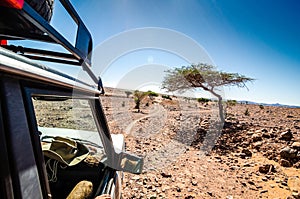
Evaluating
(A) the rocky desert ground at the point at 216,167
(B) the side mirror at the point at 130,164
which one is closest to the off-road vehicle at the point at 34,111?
(B) the side mirror at the point at 130,164

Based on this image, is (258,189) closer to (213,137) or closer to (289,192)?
(289,192)

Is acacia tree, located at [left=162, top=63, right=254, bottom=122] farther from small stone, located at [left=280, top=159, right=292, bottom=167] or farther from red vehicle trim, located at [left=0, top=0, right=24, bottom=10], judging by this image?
red vehicle trim, located at [left=0, top=0, right=24, bottom=10]

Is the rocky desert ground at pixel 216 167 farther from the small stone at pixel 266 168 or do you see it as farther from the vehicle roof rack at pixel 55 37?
the vehicle roof rack at pixel 55 37

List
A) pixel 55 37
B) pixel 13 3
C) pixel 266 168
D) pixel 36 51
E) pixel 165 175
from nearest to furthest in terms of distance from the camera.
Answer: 1. pixel 13 3
2. pixel 55 37
3. pixel 36 51
4. pixel 165 175
5. pixel 266 168

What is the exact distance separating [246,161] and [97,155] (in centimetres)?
455

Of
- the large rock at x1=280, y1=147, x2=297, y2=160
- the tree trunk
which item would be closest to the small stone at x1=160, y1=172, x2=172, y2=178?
the large rock at x1=280, y1=147, x2=297, y2=160

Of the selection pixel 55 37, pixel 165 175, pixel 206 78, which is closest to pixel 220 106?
pixel 206 78

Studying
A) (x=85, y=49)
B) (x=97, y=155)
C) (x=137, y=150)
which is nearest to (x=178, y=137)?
(x=137, y=150)

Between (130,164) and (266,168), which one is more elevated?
(130,164)

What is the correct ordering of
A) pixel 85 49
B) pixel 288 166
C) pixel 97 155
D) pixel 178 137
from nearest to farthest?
A: pixel 85 49 < pixel 97 155 < pixel 288 166 < pixel 178 137

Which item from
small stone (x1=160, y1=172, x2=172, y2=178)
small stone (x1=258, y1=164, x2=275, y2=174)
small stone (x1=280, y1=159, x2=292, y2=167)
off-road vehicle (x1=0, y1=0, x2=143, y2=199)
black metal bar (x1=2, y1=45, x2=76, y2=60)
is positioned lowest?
small stone (x1=160, y1=172, x2=172, y2=178)

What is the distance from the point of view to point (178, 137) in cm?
729

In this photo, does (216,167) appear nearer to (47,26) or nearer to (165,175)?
(165,175)

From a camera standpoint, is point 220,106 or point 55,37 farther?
point 220,106
